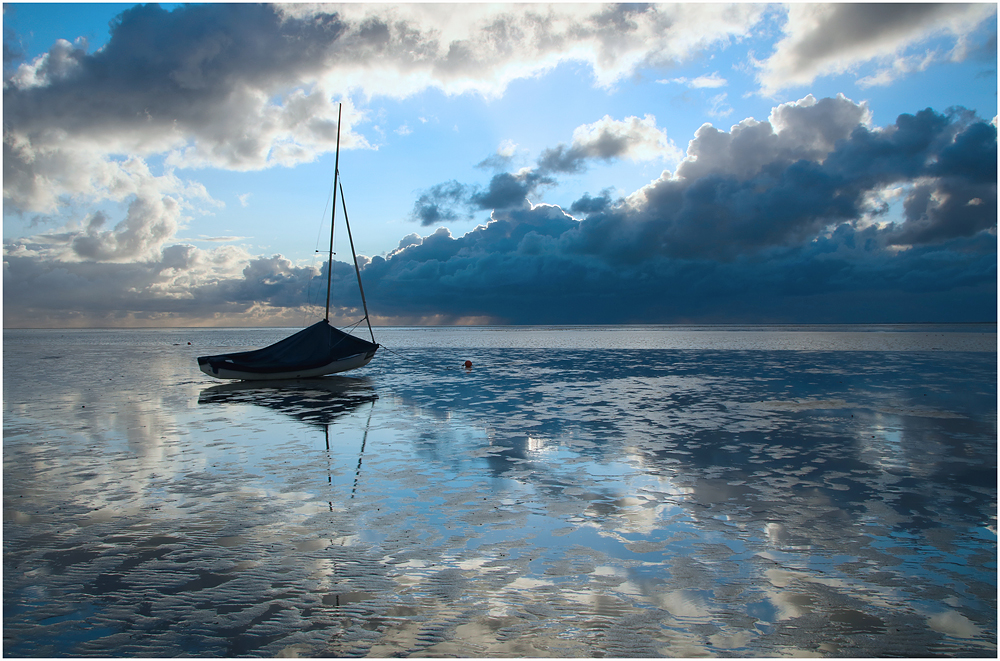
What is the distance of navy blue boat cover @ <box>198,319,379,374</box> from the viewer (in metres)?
31.1

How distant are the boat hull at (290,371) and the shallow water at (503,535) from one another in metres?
11.1

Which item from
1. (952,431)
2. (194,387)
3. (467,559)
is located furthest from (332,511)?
(194,387)

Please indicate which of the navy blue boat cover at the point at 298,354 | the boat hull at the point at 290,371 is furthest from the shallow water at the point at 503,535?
the navy blue boat cover at the point at 298,354

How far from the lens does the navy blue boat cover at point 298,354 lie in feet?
102

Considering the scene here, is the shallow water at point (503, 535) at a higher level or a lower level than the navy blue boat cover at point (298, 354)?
lower

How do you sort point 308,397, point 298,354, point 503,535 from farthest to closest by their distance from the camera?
point 298,354 < point 308,397 < point 503,535

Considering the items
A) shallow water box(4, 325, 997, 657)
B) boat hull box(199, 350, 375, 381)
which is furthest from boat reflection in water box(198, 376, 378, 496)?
shallow water box(4, 325, 997, 657)

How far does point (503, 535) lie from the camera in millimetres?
8547

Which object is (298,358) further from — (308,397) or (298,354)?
(308,397)

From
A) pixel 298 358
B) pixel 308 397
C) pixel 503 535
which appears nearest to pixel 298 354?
pixel 298 358

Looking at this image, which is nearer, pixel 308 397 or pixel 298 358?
pixel 308 397

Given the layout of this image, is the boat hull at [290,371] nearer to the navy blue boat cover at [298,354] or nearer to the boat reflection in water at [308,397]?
the navy blue boat cover at [298,354]

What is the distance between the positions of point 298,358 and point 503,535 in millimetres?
26043

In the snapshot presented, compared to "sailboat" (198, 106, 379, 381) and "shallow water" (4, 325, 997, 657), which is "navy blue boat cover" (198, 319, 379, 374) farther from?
"shallow water" (4, 325, 997, 657)
